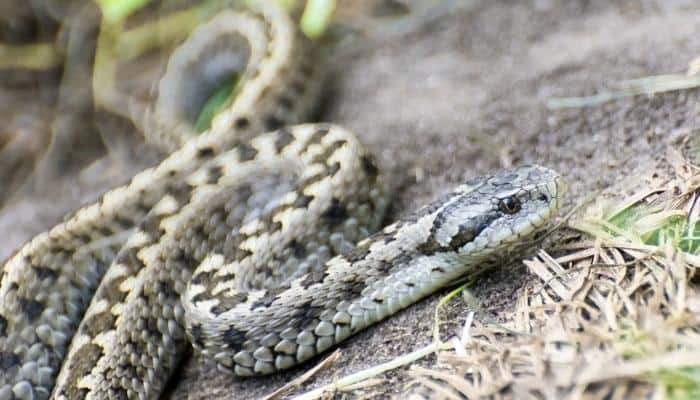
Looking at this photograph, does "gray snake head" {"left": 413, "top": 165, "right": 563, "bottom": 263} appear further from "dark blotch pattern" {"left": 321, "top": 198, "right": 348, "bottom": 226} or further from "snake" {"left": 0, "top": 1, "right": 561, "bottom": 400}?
"dark blotch pattern" {"left": 321, "top": 198, "right": 348, "bottom": 226}

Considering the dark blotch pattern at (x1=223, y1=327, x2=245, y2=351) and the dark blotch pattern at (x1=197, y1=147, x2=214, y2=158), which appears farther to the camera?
the dark blotch pattern at (x1=197, y1=147, x2=214, y2=158)

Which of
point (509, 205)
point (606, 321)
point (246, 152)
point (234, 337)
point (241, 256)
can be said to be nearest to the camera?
point (606, 321)

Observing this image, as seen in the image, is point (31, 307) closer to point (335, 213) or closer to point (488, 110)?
point (335, 213)

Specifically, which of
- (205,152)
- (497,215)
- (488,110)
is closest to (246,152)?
(205,152)

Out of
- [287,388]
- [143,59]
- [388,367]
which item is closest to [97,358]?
[287,388]

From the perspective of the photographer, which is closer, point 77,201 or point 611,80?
point 611,80

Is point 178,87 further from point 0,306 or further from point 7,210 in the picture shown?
point 0,306

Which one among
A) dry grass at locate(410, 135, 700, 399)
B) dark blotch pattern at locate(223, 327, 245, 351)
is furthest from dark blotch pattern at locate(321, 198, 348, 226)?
dry grass at locate(410, 135, 700, 399)
